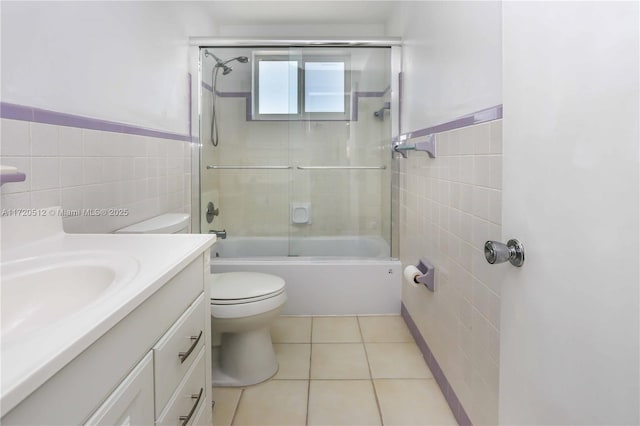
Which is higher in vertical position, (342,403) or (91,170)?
(91,170)

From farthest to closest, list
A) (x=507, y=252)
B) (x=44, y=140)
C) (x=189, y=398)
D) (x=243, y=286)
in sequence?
(x=243, y=286)
(x=44, y=140)
(x=189, y=398)
(x=507, y=252)

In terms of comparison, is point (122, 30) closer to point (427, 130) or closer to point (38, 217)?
point (38, 217)

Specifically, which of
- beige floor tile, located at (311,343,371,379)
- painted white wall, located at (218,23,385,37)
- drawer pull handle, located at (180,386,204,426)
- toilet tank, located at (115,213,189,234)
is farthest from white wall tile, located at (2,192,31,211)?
painted white wall, located at (218,23,385,37)

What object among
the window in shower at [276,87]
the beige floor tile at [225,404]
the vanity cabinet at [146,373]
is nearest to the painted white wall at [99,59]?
the window in shower at [276,87]

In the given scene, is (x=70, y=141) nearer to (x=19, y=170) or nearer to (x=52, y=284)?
(x=19, y=170)

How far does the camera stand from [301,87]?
289 cm

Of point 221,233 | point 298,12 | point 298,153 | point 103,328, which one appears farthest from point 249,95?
point 103,328

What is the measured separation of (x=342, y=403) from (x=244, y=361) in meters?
0.49

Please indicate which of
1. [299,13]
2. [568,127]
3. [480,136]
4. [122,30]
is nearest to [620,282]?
[568,127]

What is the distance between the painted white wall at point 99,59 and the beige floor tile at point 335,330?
4.93 feet

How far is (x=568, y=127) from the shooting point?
69 centimetres

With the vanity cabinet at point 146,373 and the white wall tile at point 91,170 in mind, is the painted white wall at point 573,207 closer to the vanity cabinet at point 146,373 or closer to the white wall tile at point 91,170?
the vanity cabinet at point 146,373

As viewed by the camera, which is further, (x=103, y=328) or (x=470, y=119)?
(x=470, y=119)

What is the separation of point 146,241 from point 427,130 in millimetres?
1433
